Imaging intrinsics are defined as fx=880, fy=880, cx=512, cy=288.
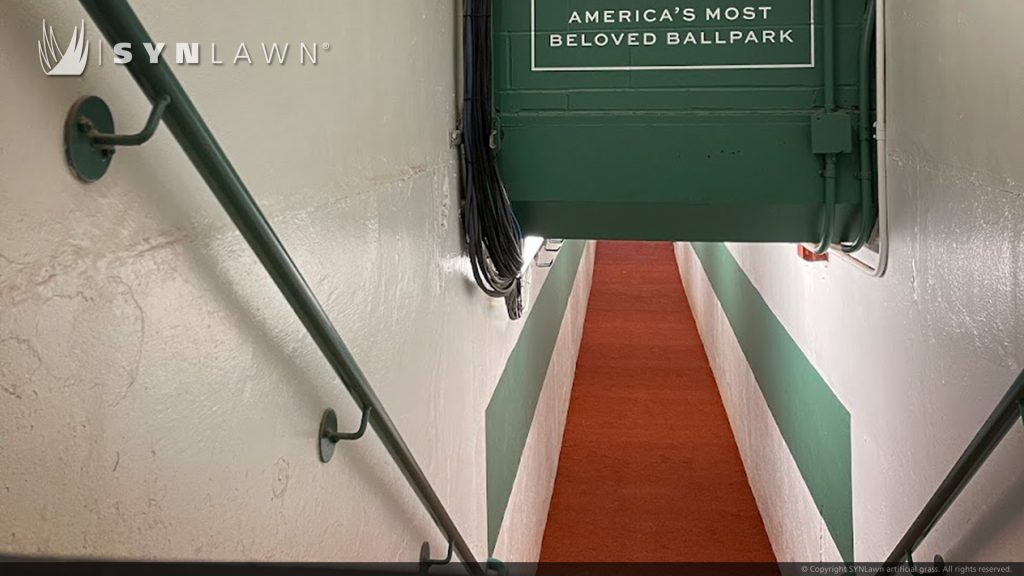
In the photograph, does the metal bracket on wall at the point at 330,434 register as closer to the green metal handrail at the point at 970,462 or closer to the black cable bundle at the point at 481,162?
the green metal handrail at the point at 970,462

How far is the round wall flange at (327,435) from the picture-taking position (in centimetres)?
175

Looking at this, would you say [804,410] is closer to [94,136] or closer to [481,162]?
[481,162]

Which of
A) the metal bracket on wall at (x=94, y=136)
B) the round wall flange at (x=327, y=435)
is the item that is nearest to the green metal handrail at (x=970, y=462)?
the round wall flange at (x=327, y=435)

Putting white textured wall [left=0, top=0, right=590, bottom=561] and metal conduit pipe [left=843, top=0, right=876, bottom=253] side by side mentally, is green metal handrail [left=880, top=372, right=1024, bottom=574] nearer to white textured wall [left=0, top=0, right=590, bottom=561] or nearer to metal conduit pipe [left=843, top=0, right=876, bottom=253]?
metal conduit pipe [left=843, top=0, right=876, bottom=253]

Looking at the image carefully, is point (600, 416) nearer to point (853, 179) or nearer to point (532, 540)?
point (532, 540)

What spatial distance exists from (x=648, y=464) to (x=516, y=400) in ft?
8.60

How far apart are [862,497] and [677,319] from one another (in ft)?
28.8

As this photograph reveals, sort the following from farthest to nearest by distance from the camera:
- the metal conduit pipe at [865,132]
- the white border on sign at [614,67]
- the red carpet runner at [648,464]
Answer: the red carpet runner at [648,464] < the white border on sign at [614,67] < the metal conduit pipe at [865,132]

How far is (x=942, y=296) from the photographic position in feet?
7.04

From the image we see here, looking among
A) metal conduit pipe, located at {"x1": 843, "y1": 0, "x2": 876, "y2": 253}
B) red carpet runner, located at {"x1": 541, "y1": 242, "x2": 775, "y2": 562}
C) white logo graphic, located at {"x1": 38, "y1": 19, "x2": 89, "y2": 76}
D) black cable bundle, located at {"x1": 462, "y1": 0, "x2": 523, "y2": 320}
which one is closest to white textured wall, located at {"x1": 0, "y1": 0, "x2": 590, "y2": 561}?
white logo graphic, located at {"x1": 38, "y1": 19, "x2": 89, "y2": 76}

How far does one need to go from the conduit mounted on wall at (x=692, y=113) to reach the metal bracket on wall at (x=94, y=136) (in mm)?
2196

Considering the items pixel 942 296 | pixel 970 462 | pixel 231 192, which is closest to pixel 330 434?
pixel 231 192

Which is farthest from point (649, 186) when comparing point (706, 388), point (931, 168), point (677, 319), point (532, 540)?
point (677, 319)

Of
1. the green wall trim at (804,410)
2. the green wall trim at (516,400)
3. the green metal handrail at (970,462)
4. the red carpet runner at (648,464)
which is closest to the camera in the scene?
the green metal handrail at (970,462)
